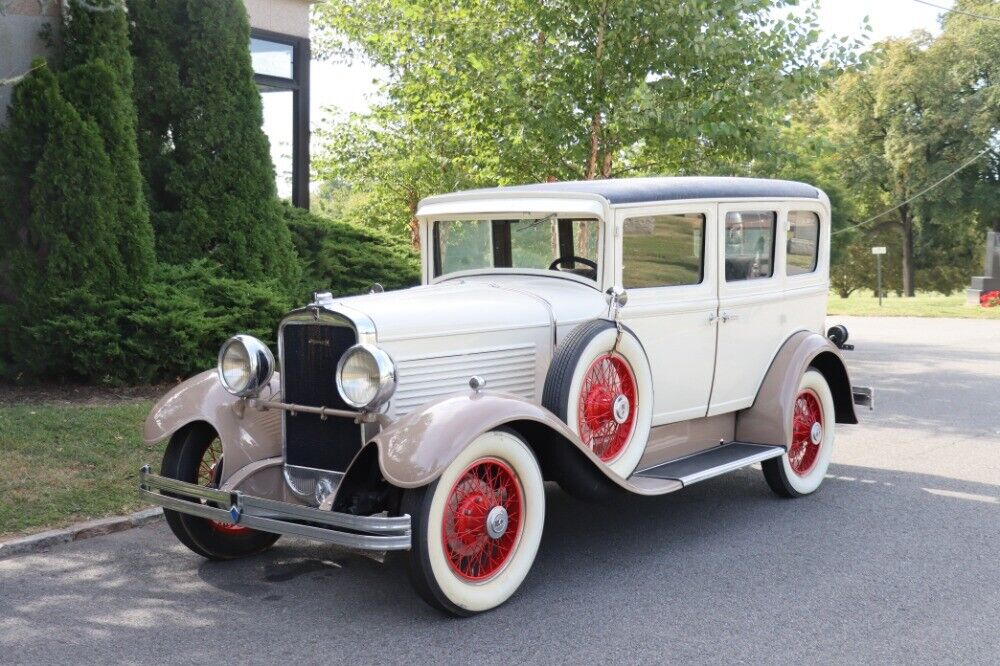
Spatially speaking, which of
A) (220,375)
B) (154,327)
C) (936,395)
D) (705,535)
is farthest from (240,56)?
(936,395)

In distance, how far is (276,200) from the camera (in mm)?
10578

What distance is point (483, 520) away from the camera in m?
4.65

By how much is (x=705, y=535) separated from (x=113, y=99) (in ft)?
20.6

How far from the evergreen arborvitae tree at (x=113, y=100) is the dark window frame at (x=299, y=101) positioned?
3789 mm

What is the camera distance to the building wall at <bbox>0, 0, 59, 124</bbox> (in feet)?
30.7

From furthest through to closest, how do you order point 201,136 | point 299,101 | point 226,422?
point 299,101, point 201,136, point 226,422

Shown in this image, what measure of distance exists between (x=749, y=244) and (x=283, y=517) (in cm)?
343

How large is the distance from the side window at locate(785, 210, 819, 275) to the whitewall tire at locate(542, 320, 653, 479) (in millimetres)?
1887

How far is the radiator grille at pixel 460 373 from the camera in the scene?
4949 millimetres

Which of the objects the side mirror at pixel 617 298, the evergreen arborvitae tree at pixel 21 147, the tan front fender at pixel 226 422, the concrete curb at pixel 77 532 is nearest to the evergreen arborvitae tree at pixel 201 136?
the evergreen arborvitae tree at pixel 21 147

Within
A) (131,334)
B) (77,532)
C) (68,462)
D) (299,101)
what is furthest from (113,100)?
(77,532)

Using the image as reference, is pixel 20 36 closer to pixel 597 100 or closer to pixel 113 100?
pixel 113 100

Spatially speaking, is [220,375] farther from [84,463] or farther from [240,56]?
[240,56]

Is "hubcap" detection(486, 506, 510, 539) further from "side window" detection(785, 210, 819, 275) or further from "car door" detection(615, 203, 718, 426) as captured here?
"side window" detection(785, 210, 819, 275)
